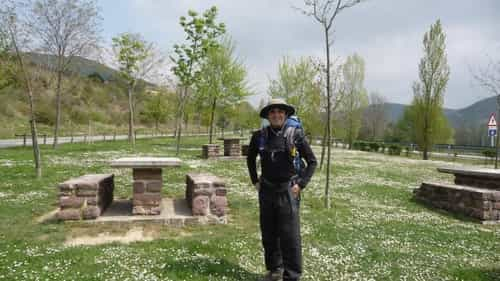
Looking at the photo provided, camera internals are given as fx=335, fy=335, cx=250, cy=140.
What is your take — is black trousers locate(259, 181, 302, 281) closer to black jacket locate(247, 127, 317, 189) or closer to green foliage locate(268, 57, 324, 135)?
black jacket locate(247, 127, 317, 189)

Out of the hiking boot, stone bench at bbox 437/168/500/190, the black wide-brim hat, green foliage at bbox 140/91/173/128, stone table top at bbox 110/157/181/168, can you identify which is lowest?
the hiking boot

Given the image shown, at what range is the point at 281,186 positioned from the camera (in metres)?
3.82

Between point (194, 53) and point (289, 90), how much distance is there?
11.6 m

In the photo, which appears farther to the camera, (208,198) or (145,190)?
(208,198)

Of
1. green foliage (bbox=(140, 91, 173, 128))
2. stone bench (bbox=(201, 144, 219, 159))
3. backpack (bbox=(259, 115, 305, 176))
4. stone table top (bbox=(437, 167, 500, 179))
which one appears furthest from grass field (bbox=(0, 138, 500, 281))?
green foliage (bbox=(140, 91, 173, 128))

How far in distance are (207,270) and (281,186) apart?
4.64 feet

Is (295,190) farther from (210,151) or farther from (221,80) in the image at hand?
(221,80)

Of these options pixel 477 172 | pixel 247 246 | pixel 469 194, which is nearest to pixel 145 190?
pixel 247 246

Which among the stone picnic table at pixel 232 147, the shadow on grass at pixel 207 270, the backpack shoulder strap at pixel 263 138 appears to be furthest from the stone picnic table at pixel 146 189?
the stone picnic table at pixel 232 147

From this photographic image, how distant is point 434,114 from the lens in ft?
97.0

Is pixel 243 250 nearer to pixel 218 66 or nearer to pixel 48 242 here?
pixel 48 242

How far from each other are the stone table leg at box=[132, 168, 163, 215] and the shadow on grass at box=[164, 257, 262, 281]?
2.05 metres

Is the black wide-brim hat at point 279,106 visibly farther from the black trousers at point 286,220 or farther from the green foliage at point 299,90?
the green foliage at point 299,90

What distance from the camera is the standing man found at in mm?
3797
